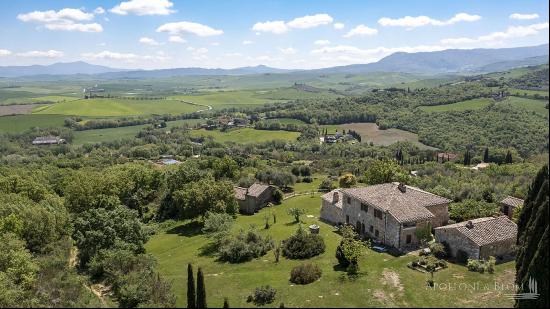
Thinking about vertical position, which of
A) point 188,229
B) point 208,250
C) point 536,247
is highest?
point 536,247

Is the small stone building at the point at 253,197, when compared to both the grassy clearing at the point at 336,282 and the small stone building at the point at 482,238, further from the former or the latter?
the small stone building at the point at 482,238

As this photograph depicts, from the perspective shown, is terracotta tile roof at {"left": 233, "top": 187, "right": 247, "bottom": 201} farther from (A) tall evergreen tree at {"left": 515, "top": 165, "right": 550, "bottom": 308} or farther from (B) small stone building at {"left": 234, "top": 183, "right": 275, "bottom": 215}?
(A) tall evergreen tree at {"left": 515, "top": 165, "right": 550, "bottom": 308}

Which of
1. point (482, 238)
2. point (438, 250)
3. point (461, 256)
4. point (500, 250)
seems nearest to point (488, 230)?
point (482, 238)

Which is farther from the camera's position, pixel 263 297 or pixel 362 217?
pixel 362 217

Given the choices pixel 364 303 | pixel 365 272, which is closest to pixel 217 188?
pixel 365 272

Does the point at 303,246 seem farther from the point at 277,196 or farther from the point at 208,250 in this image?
the point at 277,196

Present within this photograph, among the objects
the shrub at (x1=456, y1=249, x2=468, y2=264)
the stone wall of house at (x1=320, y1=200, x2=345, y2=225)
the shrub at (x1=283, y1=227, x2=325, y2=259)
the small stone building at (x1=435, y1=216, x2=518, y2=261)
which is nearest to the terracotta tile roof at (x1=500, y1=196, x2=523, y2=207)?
the small stone building at (x1=435, y1=216, x2=518, y2=261)
